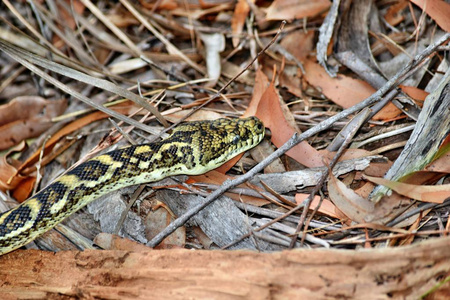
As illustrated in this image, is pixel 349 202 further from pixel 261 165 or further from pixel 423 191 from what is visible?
pixel 261 165

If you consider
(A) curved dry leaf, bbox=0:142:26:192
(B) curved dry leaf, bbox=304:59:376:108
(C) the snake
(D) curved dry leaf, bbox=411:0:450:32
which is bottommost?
(A) curved dry leaf, bbox=0:142:26:192

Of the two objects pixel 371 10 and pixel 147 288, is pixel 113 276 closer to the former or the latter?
pixel 147 288

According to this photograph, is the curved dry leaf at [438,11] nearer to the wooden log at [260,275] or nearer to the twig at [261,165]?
the twig at [261,165]

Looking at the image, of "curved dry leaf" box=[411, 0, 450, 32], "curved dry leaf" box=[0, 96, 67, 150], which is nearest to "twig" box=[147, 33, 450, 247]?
"curved dry leaf" box=[411, 0, 450, 32]

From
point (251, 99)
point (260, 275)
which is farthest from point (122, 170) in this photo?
point (260, 275)

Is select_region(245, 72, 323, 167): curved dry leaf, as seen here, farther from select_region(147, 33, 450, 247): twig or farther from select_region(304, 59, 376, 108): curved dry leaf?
select_region(304, 59, 376, 108): curved dry leaf

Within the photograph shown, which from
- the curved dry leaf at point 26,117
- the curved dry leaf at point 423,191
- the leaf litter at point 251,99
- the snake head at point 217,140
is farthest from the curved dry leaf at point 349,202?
the curved dry leaf at point 26,117
